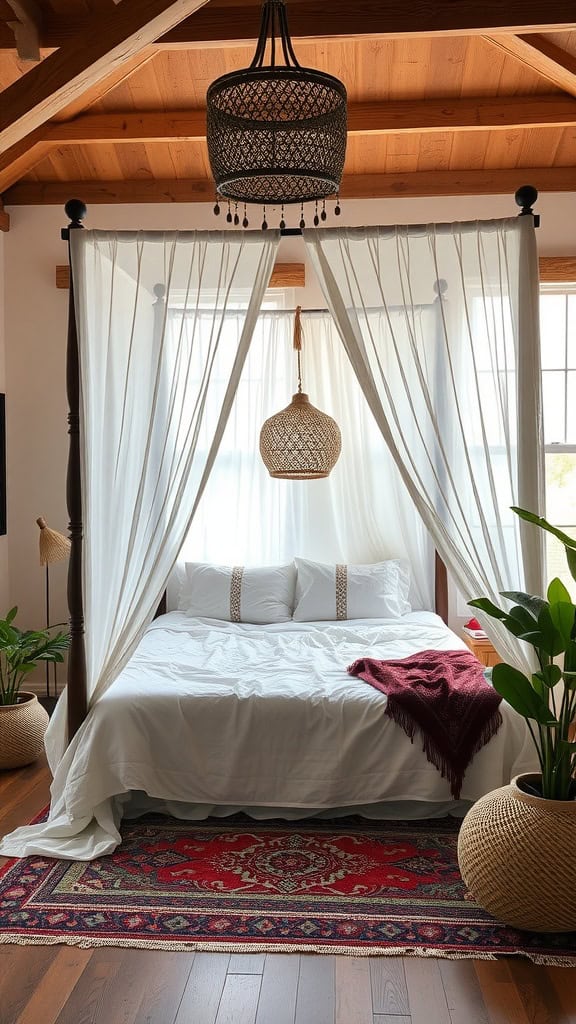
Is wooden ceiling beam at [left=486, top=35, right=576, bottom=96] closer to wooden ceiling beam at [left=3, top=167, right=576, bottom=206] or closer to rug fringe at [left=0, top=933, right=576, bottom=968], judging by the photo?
wooden ceiling beam at [left=3, top=167, right=576, bottom=206]

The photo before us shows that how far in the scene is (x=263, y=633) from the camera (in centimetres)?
506

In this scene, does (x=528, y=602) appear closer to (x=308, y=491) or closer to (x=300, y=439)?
(x=300, y=439)

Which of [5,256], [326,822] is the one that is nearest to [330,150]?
[326,822]

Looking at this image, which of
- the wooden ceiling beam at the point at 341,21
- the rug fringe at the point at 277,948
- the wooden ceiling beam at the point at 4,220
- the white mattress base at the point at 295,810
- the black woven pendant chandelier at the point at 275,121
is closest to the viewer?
the black woven pendant chandelier at the point at 275,121

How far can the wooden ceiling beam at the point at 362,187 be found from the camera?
5.77 meters

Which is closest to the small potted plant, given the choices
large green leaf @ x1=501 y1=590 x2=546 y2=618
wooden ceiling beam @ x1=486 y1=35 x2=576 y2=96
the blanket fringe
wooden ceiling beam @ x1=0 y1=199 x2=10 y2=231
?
the blanket fringe

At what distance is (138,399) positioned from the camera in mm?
3805

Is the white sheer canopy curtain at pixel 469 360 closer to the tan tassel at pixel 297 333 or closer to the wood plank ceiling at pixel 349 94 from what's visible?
the tan tassel at pixel 297 333

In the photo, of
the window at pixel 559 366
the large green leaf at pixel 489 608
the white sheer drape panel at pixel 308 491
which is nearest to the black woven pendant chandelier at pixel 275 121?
the large green leaf at pixel 489 608

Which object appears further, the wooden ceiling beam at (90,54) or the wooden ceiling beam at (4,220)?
the wooden ceiling beam at (4,220)

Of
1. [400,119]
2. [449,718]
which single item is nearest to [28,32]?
[400,119]

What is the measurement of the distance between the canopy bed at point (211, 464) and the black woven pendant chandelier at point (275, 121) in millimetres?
1228

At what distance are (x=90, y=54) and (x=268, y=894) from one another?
3389mm

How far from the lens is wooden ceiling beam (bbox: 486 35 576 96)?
4.61 meters
